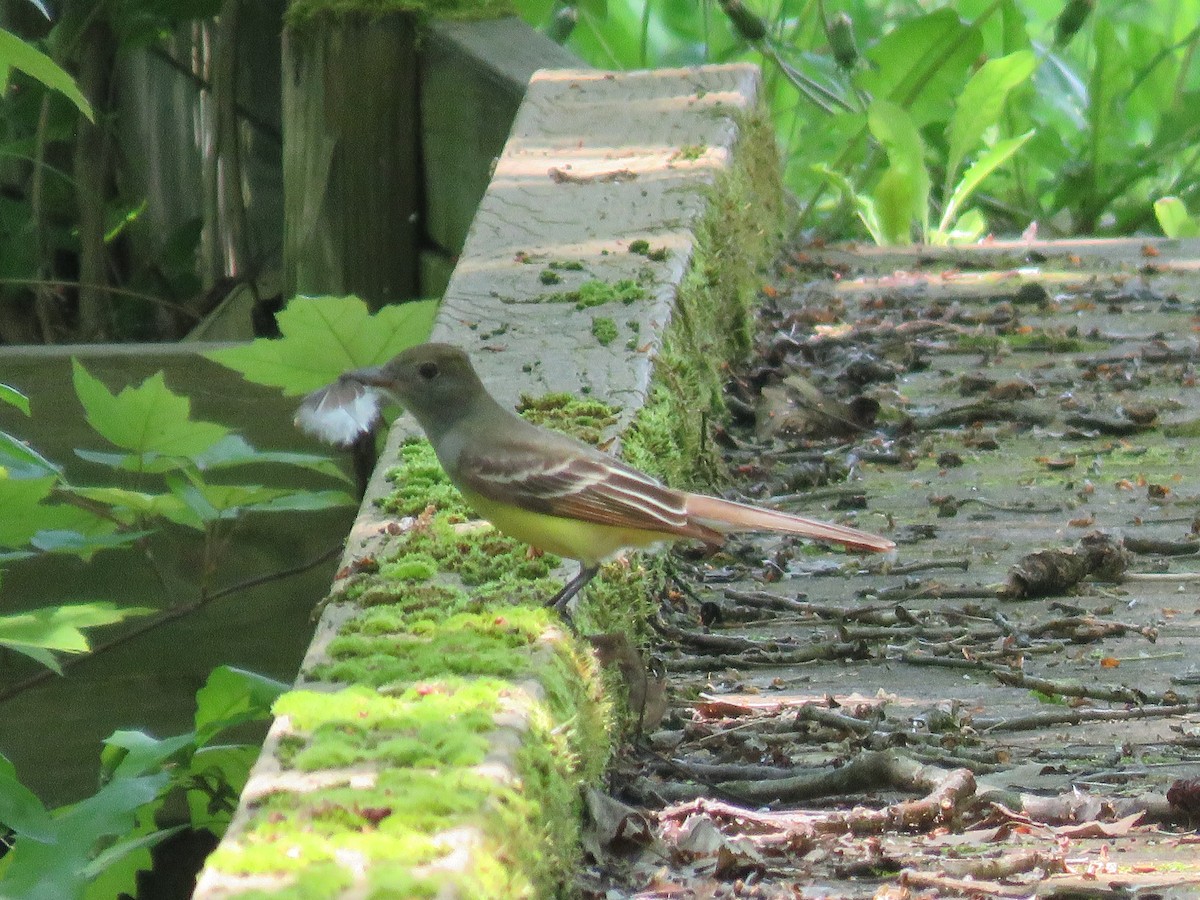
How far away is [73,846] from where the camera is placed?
255 cm

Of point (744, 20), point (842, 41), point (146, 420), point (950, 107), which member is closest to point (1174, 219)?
point (950, 107)

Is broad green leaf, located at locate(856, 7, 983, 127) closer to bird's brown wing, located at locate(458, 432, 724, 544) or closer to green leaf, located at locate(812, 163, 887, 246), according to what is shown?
green leaf, located at locate(812, 163, 887, 246)

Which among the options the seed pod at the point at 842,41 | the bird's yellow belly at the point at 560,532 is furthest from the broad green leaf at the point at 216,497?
the seed pod at the point at 842,41

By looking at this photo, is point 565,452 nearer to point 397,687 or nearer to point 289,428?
point 397,687

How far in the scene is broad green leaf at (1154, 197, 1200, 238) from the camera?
679cm

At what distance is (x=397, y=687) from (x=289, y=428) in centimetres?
291

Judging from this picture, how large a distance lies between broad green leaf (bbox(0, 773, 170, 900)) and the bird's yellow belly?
0.70 m

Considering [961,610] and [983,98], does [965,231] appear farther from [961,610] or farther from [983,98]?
[961,610]

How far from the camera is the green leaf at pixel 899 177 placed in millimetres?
6035

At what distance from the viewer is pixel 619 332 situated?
3.71m

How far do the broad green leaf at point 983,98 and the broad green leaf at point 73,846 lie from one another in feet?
15.1

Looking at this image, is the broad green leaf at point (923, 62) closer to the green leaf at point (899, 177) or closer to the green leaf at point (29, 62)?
the green leaf at point (899, 177)

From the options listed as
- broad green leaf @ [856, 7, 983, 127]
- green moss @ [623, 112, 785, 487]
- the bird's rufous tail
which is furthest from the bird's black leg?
broad green leaf @ [856, 7, 983, 127]

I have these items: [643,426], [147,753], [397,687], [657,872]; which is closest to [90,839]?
[147,753]
